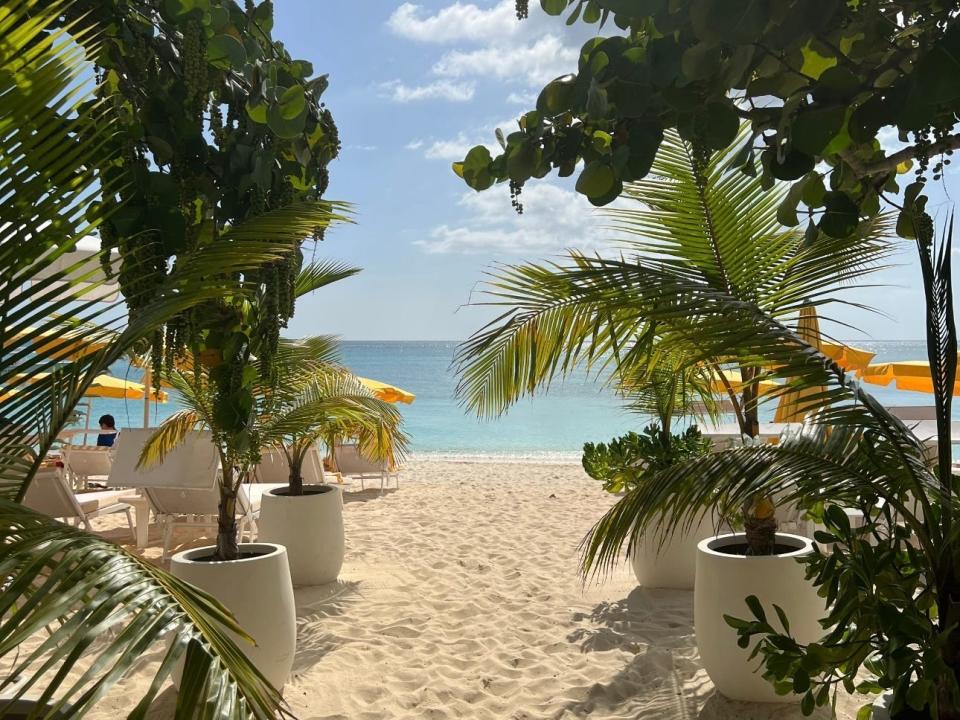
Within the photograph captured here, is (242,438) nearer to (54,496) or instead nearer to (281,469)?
(54,496)

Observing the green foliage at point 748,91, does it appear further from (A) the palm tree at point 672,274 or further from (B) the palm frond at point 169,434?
(B) the palm frond at point 169,434

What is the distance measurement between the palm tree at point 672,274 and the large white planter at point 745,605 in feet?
0.65

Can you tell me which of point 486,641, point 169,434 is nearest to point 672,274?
point 486,641

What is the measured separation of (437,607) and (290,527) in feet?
4.13

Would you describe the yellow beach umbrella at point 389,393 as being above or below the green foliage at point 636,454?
above

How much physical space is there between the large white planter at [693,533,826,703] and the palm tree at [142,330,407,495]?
263 centimetres

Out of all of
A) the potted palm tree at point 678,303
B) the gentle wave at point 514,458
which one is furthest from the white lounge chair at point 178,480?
the gentle wave at point 514,458

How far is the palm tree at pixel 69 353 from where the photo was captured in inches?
48.5

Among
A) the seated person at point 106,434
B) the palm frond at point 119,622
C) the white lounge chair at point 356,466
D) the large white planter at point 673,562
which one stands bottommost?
the large white planter at point 673,562

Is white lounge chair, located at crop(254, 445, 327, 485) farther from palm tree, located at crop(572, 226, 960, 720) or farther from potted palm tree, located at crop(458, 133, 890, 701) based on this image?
palm tree, located at crop(572, 226, 960, 720)

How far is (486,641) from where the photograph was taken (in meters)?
4.79

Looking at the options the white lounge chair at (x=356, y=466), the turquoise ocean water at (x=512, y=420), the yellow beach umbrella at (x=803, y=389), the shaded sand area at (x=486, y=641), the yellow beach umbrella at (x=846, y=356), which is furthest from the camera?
the turquoise ocean water at (x=512, y=420)

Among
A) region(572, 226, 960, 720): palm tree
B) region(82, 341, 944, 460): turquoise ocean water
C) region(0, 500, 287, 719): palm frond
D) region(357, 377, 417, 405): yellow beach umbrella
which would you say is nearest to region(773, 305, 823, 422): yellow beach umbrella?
region(572, 226, 960, 720): palm tree

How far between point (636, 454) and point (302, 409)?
222cm
